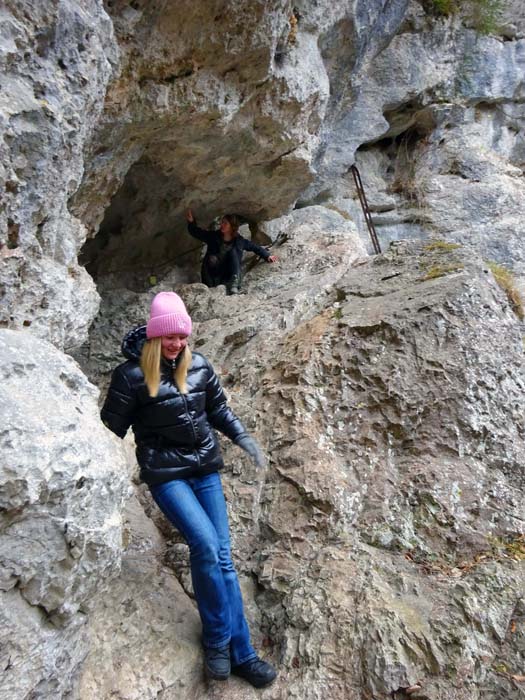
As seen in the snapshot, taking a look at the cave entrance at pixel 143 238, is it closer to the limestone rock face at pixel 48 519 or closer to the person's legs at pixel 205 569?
the limestone rock face at pixel 48 519

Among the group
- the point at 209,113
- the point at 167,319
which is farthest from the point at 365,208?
the point at 167,319

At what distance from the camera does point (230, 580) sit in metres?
3.18

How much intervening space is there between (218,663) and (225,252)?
237 inches

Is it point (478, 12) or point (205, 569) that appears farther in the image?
point (478, 12)

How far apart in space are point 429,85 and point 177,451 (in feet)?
38.5

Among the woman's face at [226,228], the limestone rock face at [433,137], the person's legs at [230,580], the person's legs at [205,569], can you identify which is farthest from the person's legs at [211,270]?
the person's legs at [205,569]

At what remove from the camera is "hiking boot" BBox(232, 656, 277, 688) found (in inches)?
123

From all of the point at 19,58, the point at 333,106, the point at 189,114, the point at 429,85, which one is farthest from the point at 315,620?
the point at 429,85

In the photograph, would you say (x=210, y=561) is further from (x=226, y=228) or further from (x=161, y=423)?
(x=226, y=228)

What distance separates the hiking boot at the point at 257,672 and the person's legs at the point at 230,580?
0.03 m

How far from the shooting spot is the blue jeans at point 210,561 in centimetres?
307

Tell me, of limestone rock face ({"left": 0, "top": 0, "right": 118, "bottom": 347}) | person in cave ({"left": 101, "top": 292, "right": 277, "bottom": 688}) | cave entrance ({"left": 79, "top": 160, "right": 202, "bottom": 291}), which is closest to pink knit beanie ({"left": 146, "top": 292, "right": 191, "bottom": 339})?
person in cave ({"left": 101, "top": 292, "right": 277, "bottom": 688})

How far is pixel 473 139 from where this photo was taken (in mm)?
12688

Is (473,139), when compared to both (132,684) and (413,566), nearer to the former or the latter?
(413,566)
